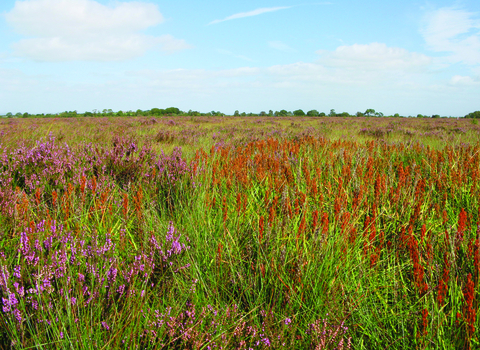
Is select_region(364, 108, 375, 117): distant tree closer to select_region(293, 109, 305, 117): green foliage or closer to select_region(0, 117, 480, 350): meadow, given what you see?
select_region(293, 109, 305, 117): green foliage

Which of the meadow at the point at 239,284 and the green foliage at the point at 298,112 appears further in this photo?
the green foliage at the point at 298,112

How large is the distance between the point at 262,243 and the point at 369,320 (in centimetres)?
67

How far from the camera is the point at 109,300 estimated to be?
1320 millimetres

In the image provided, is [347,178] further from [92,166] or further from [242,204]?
[92,166]

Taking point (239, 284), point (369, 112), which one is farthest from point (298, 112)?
point (239, 284)

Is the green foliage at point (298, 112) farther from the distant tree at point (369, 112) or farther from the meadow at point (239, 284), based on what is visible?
the meadow at point (239, 284)

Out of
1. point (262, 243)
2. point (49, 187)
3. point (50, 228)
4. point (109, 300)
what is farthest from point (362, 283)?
point (49, 187)

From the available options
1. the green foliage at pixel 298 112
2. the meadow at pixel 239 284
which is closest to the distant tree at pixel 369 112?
the green foliage at pixel 298 112

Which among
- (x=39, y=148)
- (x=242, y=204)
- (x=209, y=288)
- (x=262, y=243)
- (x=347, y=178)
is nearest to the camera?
(x=209, y=288)

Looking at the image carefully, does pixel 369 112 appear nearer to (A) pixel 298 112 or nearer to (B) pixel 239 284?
(A) pixel 298 112

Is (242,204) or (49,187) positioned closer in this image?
(242,204)

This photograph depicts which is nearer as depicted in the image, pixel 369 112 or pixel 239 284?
pixel 239 284

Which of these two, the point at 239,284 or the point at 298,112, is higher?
the point at 298,112

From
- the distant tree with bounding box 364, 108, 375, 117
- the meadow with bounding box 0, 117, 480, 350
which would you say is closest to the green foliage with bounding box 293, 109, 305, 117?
the distant tree with bounding box 364, 108, 375, 117
